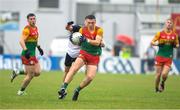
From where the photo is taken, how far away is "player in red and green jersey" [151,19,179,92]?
80.1 feet

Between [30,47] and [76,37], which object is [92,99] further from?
[30,47]

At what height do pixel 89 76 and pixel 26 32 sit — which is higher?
pixel 26 32

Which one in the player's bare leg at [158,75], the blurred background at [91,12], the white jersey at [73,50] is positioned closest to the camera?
the white jersey at [73,50]

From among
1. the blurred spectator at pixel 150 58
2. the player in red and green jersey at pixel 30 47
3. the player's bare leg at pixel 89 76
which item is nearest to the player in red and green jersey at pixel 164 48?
the player in red and green jersey at pixel 30 47

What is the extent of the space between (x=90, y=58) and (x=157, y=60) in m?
5.20

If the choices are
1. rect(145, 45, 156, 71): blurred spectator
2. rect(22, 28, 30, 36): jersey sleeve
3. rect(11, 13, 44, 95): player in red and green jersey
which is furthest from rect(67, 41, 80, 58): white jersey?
rect(145, 45, 156, 71): blurred spectator

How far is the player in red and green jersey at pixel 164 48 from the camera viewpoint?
2442 centimetres

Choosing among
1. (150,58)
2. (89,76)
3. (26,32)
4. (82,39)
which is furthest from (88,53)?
(150,58)

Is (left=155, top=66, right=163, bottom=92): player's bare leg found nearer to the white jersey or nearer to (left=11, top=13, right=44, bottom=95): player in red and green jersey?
the white jersey

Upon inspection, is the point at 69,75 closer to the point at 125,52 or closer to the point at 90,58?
the point at 90,58

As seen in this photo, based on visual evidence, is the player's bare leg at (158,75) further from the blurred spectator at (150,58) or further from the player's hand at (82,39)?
the blurred spectator at (150,58)

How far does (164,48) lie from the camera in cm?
→ 2473

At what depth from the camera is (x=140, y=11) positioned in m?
61.5

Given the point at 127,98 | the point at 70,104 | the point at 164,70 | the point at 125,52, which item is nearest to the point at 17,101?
the point at 70,104
